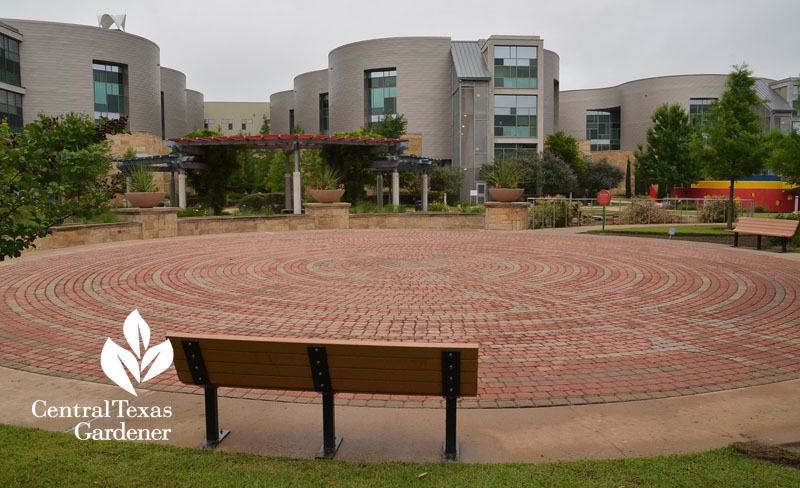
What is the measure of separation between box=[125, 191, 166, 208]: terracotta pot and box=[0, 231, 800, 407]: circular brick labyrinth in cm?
543

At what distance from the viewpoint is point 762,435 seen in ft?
14.4

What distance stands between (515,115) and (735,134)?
113ft

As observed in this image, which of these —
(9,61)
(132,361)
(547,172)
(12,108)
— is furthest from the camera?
(547,172)

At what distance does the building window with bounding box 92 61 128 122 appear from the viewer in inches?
2216

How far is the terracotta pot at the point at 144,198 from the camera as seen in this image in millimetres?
21156

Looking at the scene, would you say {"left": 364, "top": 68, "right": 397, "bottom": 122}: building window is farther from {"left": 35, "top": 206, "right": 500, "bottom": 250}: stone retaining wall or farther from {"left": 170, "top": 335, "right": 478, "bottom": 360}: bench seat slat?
{"left": 170, "top": 335, "right": 478, "bottom": 360}: bench seat slat

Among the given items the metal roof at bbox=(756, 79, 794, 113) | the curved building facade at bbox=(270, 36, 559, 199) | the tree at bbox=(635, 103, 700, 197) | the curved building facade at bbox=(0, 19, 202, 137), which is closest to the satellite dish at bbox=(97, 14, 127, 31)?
the curved building facade at bbox=(0, 19, 202, 137)

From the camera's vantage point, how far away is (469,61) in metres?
58.9

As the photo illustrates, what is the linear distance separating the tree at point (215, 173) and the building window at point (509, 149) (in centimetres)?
2990

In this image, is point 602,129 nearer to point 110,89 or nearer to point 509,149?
point 509,149

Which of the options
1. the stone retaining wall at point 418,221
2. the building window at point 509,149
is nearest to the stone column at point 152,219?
the stone retaining wall at point 418,221

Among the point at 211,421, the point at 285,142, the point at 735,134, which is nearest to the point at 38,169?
the point at 211,421

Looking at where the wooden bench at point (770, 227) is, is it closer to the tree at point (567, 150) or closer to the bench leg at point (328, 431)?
the bench leg at point (328, 431)

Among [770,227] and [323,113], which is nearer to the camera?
[770,227]
